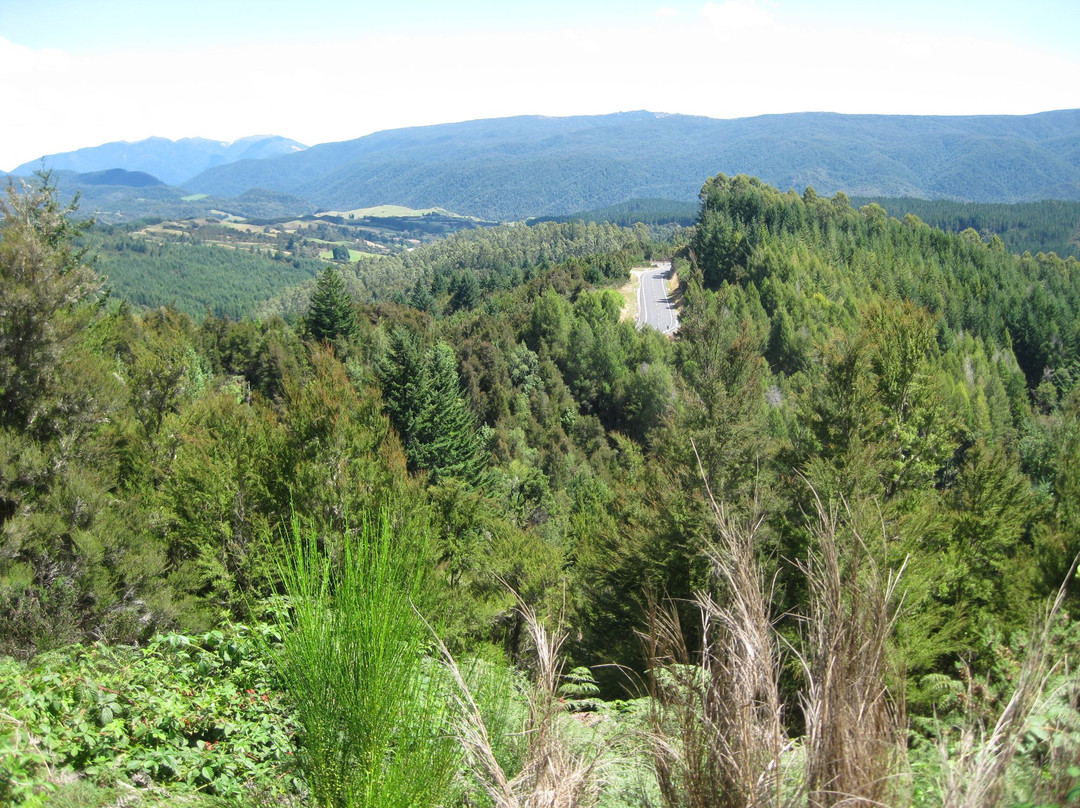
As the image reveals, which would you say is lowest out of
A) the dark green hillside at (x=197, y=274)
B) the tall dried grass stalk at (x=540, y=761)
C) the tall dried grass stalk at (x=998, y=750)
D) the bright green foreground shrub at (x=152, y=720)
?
the bright green foreground shrub at (x=152, y=720)

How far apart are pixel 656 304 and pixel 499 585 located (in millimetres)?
62045

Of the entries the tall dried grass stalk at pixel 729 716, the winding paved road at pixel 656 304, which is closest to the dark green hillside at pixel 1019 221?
the winding paved road at pixel 656 304

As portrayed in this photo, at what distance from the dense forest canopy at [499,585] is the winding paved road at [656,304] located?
2706cm

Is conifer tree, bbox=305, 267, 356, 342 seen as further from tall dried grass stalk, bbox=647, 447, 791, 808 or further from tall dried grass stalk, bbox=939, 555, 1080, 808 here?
tall dried grass stalk, bbox=939, 555, 1080, 808

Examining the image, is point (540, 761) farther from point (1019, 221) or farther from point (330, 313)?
point (1019, 221)

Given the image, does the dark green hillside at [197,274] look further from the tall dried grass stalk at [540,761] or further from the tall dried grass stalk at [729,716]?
the tall dried grass stalk at [729,716]

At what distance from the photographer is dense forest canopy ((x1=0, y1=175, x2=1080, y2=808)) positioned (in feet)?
7.74

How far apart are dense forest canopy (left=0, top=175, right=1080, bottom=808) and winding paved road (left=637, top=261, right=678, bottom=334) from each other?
27059mm

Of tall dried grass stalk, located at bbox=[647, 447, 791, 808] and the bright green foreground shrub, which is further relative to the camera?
the bright green foreground shrub

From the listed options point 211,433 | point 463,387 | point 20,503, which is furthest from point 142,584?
point 463,387

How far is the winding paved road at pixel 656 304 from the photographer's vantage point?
6662cm

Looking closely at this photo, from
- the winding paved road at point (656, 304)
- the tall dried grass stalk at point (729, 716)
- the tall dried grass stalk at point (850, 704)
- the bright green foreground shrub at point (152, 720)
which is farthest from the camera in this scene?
the winding paved road at point (656, 304)

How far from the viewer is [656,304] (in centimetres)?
7388

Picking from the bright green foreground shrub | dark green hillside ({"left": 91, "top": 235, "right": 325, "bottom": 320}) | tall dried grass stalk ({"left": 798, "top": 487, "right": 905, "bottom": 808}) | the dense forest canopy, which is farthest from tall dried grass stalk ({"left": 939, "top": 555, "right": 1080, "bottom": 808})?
dark green hillside ({"left": 91, "top": 235, "right": 325, "bottom": 320})
